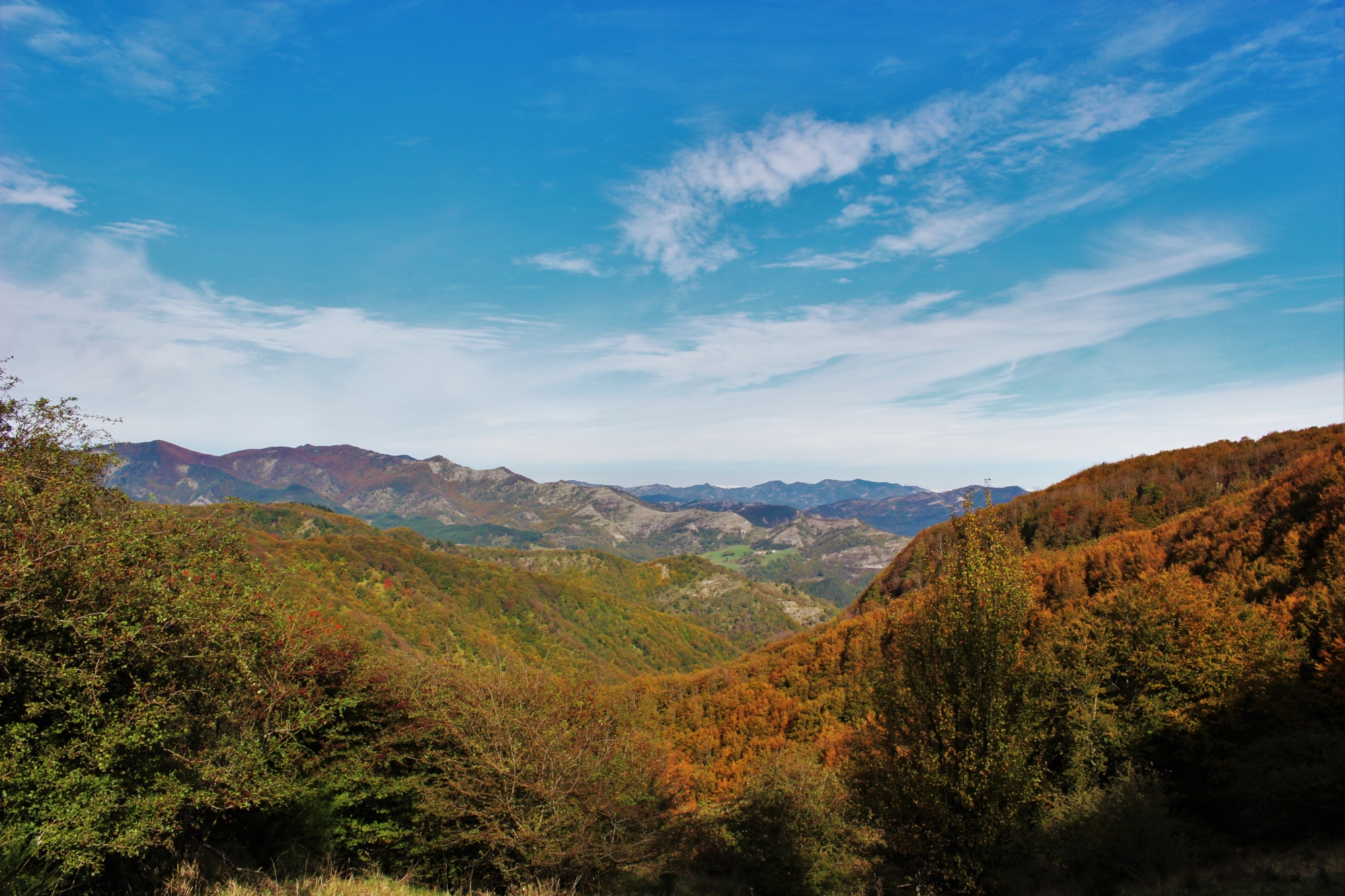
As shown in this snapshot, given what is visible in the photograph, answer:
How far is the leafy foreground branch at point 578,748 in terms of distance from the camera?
13.1 meters

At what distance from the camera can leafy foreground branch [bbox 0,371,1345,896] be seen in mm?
13094

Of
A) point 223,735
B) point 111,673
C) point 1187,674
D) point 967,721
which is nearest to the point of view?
point 111,673

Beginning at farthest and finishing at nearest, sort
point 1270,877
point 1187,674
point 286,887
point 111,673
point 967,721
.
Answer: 1. point 1187,674
2. point 967,721
3. point 1270,877
4. point 111,673
5. point 286,887

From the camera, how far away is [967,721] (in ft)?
64.9

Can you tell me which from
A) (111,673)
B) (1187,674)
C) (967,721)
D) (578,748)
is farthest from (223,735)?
(1187,674)

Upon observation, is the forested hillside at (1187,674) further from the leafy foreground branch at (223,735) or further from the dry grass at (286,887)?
the dry grass at (286,887)

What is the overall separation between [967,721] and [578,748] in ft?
54.1

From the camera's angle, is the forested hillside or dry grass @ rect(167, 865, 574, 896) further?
the forested hillside

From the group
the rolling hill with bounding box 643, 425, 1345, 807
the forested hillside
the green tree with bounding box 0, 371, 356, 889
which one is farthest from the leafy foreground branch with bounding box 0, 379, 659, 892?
the rolling hill with bounding box 643, 425, 1345, 807

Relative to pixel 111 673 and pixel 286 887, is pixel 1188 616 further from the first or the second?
pixel 111 673

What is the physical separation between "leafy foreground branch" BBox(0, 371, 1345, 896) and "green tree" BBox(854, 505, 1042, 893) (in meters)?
0.10

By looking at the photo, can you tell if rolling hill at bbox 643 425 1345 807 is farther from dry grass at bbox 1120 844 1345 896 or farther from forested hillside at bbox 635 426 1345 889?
dry grass at bbox 1120 844 1345 896

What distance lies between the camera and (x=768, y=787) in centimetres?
3241

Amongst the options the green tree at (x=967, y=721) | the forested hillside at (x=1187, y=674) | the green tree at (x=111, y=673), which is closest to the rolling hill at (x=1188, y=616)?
the forested hillside at (x=1187, y=674)
